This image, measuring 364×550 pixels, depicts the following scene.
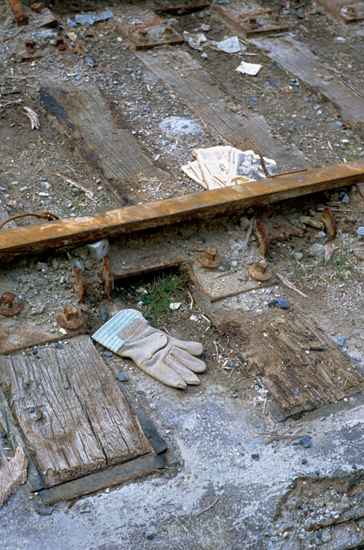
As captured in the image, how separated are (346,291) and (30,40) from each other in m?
4.00

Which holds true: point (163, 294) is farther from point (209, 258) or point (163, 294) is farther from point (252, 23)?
point (252, 23)

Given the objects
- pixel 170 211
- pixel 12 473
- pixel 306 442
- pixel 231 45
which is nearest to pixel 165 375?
pixel 306 442

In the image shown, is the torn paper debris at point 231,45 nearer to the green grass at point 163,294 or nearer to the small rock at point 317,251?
the small rock at point 317,251

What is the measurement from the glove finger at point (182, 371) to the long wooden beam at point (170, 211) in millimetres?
788

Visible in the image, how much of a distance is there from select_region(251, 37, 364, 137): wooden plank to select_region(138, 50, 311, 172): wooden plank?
2.64 ft

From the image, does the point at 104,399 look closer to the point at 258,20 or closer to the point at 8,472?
the point at 8,472

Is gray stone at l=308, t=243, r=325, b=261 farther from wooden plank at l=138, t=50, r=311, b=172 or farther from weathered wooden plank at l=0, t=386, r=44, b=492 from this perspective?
weathered wooden plank at l=0, t=386, r=44, b=492

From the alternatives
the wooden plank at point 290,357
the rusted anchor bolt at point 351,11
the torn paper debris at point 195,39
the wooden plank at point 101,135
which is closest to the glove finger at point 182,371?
the wooden plank at point 290,357

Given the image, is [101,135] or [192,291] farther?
[101,135]

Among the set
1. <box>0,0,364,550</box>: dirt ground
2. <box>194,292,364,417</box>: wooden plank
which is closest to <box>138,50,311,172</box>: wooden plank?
<box>0,0,364,550</box>: dirt ground

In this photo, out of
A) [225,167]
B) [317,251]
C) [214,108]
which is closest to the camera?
[317,251]

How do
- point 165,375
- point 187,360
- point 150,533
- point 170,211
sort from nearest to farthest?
point 150,533
point 165,375
point 187,360
point 170,211

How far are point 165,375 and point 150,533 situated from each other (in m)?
0.80

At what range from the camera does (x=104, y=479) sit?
8.42 feet
